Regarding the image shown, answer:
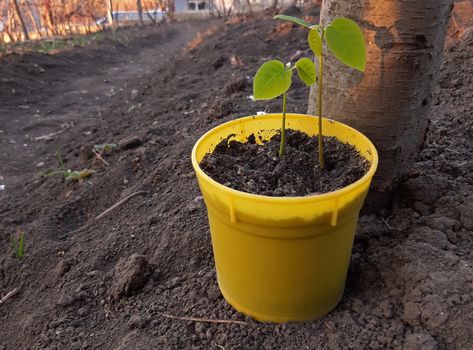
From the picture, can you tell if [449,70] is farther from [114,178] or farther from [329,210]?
[114,178]

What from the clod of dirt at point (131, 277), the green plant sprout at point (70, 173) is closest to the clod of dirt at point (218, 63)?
the green plant sprout at point (70, 173)

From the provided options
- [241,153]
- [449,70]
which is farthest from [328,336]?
[449,70]

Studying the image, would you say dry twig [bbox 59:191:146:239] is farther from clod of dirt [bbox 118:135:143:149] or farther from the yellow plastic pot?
the yellow plastic pot

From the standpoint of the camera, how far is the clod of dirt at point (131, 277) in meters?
1.41

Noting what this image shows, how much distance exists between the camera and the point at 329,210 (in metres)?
0.97

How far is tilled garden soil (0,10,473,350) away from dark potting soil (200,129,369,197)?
307mm

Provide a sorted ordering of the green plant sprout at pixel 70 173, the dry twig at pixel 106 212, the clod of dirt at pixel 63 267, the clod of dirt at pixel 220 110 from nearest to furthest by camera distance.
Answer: the clod of dirt at pixel 63 267, the dry twig at pixel 106 212, the green plant sprout at pixel 70 173, the clod of dirt at pixel 220 110

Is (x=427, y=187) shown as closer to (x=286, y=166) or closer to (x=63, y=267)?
(x=286, y=166)

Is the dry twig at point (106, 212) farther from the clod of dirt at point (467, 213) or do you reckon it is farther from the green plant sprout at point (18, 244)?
the clod of dirt at point (467, 213)

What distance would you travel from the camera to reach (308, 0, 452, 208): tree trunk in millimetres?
1193

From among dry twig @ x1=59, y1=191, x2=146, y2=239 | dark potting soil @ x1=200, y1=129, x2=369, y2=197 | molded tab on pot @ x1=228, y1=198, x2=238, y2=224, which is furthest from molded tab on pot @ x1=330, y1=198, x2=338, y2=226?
dry twig @ x1=59, y1=191, x2=146, y2=239

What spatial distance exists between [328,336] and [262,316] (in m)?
0.19

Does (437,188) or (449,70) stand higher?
(449,70)

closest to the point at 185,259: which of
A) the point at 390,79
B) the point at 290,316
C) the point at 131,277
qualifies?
the point at 131,277
